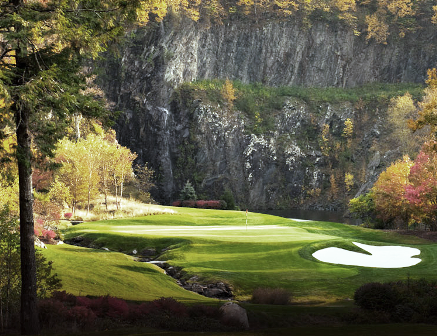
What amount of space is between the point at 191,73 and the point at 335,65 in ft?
107

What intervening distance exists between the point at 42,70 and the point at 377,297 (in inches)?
463

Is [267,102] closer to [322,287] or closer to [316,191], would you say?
[316,191]

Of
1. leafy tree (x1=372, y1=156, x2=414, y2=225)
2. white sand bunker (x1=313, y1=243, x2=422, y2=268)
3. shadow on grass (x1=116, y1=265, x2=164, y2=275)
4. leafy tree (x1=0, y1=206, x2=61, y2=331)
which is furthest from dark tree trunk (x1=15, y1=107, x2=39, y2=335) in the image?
leafy tree (x1=372, y1=156, x2=414, y2=225)

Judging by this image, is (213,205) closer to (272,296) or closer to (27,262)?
(272,296)

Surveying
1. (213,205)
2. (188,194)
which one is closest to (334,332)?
(213,205)

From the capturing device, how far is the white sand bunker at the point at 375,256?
82.9ft

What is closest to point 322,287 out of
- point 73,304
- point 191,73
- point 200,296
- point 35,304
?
point 200,296

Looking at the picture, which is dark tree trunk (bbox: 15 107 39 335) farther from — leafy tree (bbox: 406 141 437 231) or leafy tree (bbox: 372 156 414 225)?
leafy tree (bbox: 372 156 414 225)

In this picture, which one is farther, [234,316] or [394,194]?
[394,194]

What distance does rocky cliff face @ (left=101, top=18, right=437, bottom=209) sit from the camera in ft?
267

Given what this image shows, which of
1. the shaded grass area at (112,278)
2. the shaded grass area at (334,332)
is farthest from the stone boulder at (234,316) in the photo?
the shaded grass area at (112,278)

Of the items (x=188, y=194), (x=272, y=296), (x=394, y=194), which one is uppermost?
(x=394, y=194)

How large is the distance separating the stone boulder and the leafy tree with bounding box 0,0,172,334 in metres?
5.03

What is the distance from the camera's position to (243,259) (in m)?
25.5
